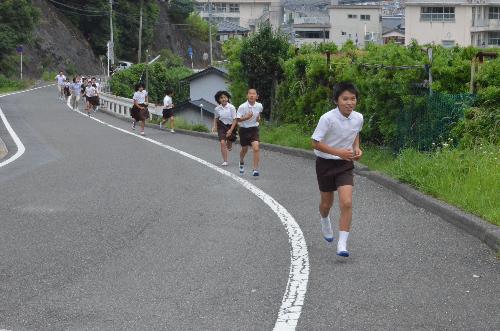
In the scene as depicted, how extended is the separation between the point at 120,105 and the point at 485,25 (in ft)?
96.5

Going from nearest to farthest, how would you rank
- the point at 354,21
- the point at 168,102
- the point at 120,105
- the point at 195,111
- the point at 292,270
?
the point at 292,270 → the point at 168,102 → the point at 120,105 → the point at 195,111 → the point at 354,21

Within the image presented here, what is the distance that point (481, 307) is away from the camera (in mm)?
5676

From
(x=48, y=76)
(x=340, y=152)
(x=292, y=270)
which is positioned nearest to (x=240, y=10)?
(x=48, y=76)

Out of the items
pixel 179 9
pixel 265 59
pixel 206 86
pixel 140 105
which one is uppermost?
pixel 179 9

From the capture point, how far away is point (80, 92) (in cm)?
4441

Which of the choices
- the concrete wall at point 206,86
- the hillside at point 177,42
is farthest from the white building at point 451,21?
the hillside at point 177,42

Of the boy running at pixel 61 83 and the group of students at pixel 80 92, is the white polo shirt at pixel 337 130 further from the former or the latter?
the boy running at pixel 61 83

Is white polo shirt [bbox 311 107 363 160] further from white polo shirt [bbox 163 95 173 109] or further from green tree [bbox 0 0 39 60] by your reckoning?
green tree [bbox 0 0 39 60]

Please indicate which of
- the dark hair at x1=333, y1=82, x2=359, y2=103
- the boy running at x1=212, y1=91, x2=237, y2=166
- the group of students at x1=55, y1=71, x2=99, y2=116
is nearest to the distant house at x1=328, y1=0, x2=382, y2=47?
the group of students at x1=55, y1=71, x2=99, y2=116

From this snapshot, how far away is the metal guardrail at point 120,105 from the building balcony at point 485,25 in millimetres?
26785

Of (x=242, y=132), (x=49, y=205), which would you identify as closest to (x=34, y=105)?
(x=242, y=132)

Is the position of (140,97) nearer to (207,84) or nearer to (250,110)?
(250,110)

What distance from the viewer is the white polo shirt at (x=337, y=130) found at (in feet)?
23.8

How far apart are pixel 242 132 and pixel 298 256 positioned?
6961 mm
